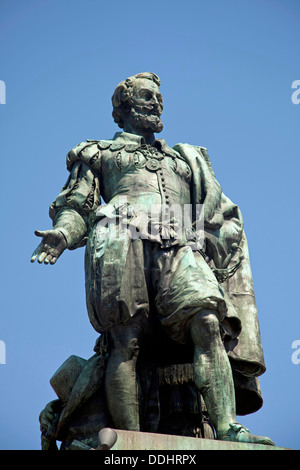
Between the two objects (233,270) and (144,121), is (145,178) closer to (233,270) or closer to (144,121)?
(144,121)

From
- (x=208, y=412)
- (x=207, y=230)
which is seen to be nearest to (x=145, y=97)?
(x=207, y=230)

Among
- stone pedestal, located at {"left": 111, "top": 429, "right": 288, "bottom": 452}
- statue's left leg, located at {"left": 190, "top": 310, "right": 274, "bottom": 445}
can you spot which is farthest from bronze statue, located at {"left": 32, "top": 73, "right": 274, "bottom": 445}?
stone pedestal, located at {"left": 111, "top": 429, "right": 288, "bottom": 452}

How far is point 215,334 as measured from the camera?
12367mm

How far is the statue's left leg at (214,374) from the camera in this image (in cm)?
1196

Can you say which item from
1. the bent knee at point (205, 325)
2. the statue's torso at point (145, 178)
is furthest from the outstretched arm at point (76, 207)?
the bent knee at point (205, 325)

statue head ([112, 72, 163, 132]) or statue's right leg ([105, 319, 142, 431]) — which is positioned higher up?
statue head ([112, 72, 163, 132])

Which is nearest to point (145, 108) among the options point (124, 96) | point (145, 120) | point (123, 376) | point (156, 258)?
point (145, 120)

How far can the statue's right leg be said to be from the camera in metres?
12.4

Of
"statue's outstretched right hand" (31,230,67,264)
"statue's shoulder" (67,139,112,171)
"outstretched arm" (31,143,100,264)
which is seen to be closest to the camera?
"statue's outstretched right hand" (31,230,67,264)

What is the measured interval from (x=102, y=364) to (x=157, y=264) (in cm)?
138

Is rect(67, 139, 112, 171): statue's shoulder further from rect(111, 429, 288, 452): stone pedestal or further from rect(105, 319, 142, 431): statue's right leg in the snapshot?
rect(111, 429, 288, 452): stone pedestal

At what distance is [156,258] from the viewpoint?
13000 millimetres

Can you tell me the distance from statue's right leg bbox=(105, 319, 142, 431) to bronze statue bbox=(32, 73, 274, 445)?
0.01m

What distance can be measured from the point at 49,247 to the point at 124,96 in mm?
2619
